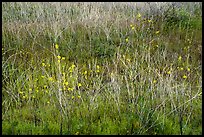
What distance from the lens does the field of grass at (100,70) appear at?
14.5 feet

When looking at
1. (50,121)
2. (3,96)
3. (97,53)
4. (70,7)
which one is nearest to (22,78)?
(3,96)

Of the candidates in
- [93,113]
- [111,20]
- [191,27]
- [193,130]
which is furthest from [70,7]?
[193,130]

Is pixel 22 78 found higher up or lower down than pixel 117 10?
lower down

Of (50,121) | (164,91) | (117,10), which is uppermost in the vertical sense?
(117,10)

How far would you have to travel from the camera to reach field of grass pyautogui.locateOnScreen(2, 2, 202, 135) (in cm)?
443

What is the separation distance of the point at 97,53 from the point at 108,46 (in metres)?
0.34

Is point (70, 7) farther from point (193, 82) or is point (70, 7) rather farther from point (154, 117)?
point (154, 117)

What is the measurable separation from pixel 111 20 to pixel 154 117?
12.9 feet

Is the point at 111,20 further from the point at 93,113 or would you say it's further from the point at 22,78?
the point at 93,113

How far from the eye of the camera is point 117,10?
8891 mm

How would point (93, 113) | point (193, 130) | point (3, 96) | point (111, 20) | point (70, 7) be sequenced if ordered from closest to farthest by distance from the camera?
point (193, 130)
point (93, 113)
point (3, 96)
point (111, 20)
point (70, 7)

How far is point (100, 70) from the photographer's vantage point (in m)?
6.15

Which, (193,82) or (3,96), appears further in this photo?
(193,82)

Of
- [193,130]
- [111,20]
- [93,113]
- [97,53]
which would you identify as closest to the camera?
[193,130]
